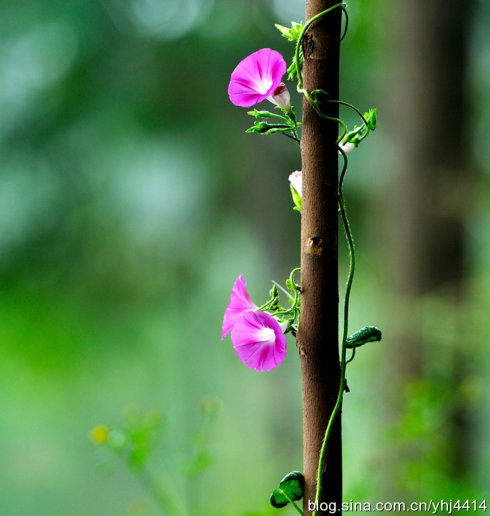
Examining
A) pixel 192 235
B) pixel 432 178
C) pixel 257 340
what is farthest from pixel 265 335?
pixel 192 235

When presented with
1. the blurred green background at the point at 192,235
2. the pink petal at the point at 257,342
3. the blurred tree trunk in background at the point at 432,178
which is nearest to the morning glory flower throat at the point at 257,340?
the pink petal at the point at 257,342

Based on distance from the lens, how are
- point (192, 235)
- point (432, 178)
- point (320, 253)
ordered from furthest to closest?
point (192, 235)
point (432, 178)
point (320, 253)

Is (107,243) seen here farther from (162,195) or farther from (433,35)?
(433,35)

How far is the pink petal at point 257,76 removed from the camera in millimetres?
266

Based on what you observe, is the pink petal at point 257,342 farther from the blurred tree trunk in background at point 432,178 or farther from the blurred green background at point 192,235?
the blurred tree trunk in background at point 432,178

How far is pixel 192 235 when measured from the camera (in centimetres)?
191

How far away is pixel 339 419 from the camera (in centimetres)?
25

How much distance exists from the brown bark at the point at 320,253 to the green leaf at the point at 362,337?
0.05ft

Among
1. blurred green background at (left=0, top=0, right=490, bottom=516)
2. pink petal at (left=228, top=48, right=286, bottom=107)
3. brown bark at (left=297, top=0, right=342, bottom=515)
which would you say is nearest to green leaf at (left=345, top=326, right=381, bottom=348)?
brown bark at (left=297, top=0, right=342, bottom=515)

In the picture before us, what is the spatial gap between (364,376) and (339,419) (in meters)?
1.27

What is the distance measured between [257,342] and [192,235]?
1653 millimetres

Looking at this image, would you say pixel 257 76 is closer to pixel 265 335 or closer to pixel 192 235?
pixel 265 335

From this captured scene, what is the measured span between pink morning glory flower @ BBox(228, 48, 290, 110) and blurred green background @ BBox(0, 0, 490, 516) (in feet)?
2.12

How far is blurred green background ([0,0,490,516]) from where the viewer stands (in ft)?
3.66
